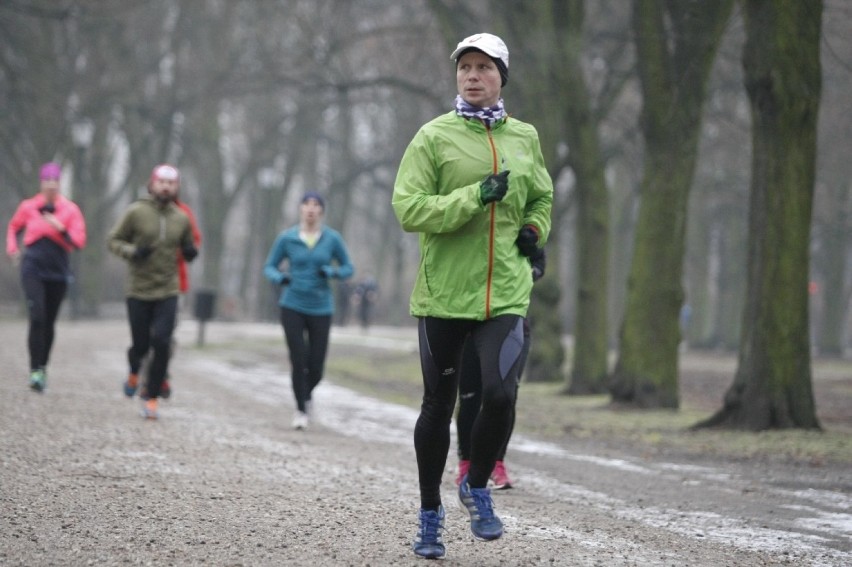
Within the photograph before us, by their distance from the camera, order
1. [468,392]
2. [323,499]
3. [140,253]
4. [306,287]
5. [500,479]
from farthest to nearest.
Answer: [306,287]
[140,253]
[500,479]
[323,499]
[468,392]

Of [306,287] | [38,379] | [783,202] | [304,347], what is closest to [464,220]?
[306,287]

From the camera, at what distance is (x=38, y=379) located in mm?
12812

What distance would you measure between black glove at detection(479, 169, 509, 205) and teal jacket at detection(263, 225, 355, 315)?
619 cm

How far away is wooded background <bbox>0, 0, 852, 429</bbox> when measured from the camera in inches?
509

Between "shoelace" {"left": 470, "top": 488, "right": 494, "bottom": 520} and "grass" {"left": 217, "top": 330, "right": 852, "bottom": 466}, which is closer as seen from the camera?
"shoelace" {"left": 470, "top": 488, "right": 494, "bottom": 520}

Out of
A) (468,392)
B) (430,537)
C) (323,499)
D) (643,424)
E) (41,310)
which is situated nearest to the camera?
(430,537)

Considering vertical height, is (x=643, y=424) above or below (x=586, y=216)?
below

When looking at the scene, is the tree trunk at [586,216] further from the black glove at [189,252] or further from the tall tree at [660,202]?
the black glove at [189,252]

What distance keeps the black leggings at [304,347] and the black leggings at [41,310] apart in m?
2.40

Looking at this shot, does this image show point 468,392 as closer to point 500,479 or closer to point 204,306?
point 500,479

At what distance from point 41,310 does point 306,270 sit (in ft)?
8.64

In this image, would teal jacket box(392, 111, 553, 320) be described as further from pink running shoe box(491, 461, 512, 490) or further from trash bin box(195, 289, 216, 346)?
trash bin box(195, 289, 216, 346)

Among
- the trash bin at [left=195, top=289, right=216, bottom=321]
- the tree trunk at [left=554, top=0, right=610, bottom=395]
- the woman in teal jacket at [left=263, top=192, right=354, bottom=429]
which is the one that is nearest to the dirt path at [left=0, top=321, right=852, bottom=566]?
the woman in teal jacket at [left=263, top=192, right=354, bottom=429]

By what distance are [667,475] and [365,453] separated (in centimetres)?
228
